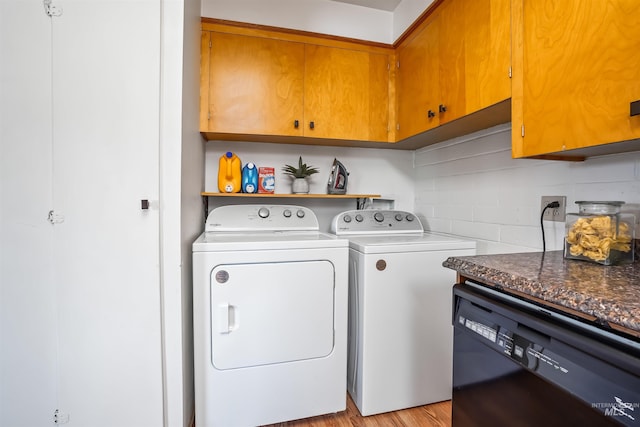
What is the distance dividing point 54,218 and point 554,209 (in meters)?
2.18

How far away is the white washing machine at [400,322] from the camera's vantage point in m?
1.56

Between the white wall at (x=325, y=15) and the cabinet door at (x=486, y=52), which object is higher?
the white wall at (x=325, y=15)

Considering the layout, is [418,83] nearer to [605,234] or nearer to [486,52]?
[486,52]

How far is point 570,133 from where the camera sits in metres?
0.96

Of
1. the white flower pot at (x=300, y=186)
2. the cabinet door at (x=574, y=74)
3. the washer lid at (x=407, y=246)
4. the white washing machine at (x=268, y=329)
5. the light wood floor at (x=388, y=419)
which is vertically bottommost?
the light wood floor at (x=388, y=419)

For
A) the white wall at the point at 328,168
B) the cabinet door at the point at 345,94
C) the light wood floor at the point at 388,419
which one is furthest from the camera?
the white wall at the point at 328,168

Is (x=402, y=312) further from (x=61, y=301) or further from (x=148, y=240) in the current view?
(x=61, y=301)

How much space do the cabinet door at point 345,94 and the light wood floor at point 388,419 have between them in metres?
1.64

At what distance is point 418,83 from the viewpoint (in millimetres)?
1792

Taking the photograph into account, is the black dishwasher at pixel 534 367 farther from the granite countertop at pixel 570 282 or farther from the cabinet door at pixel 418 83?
the cabinet door at pixel 418 83

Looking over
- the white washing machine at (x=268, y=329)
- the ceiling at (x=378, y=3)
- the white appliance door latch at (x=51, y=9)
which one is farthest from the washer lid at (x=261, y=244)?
the ceiling at (x=378, y=3)

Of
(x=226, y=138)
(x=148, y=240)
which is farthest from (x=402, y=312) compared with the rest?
(x=226, y=138)

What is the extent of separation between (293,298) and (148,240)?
71 centimetres

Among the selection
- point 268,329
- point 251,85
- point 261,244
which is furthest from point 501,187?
point 251,85
